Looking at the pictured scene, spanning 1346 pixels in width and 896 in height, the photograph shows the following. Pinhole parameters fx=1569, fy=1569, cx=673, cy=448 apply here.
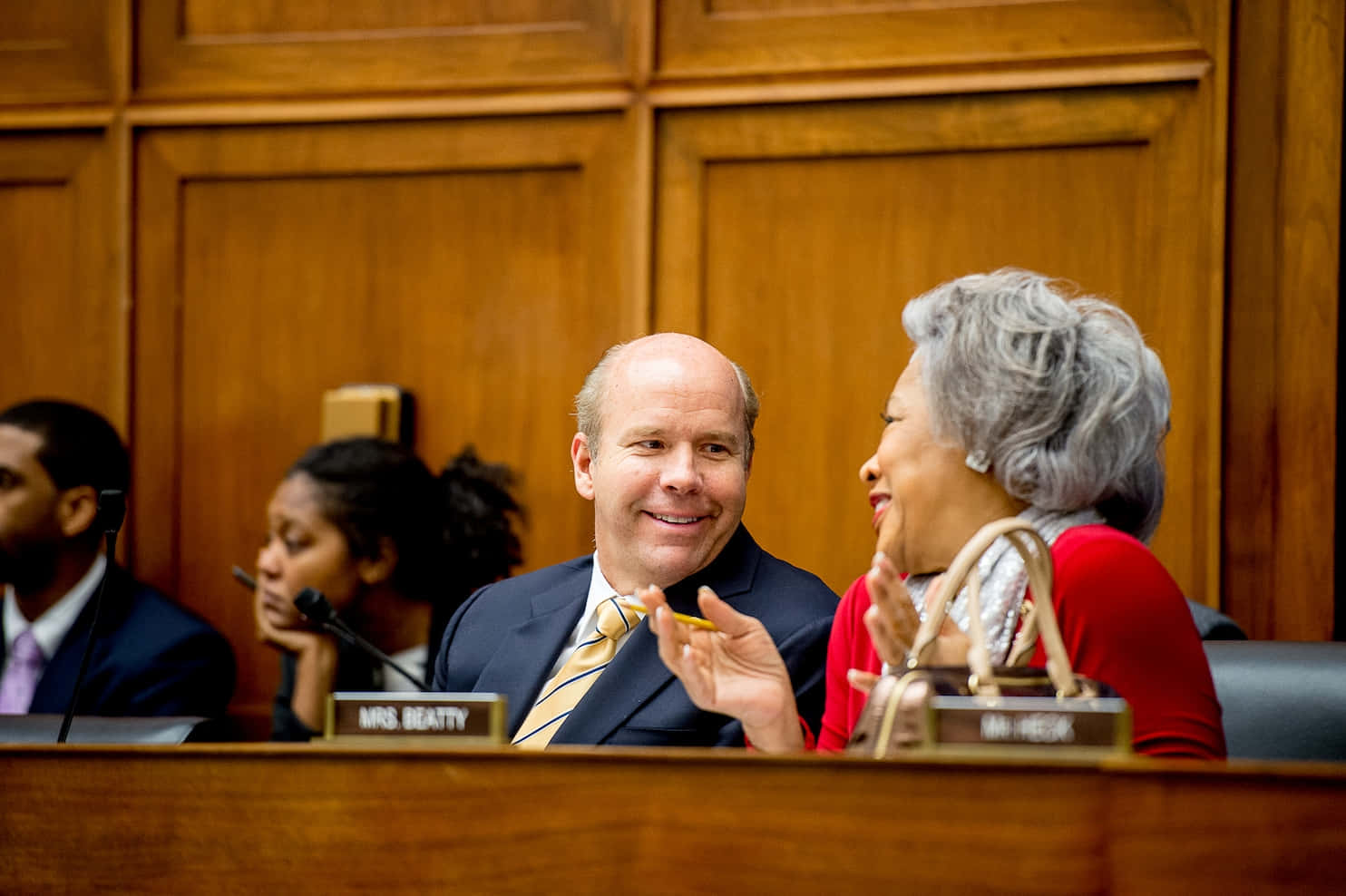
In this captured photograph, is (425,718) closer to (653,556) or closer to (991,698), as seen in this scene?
(991,698)

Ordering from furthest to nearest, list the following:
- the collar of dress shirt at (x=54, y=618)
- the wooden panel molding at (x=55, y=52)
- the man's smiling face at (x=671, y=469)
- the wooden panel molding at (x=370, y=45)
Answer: the wooden panel molding at (x=55, y=52) < the wooden panel molding at (x=370, y=45) < the collar of dress shirt at (x=54, y=618) < the man's smiling face at (x=671, y=469)

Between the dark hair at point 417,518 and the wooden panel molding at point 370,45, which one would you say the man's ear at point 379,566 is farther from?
the wooden panel molding at point 370,45

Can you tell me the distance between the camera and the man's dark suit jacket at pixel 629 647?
209cm

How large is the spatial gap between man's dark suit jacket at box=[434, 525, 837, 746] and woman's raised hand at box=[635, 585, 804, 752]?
0.20 m


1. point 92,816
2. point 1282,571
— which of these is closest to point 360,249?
point 1282,571

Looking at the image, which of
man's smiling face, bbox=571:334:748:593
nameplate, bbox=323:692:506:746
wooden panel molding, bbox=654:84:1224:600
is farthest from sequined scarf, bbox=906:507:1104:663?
wooden panel molding, bbox=654:84:1224:600

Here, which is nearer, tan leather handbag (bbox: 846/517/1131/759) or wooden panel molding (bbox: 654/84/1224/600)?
tan leather handbag (bbox: 846/517/1131/759)

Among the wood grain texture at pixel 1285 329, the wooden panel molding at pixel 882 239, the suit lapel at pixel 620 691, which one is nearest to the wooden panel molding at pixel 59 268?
the wooden panel molding at pixel 882 239

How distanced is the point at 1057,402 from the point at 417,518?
1.89 m

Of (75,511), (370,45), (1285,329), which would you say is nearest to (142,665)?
(75,511)

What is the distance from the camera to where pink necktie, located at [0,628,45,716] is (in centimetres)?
323

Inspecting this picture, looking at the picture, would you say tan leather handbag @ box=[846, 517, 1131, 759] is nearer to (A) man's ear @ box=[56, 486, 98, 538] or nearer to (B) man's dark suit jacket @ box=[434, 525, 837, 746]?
(B) man's dark suit jacket @ box=[434, 525, 837, 746]

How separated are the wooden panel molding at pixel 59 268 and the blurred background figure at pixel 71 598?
0.32 m

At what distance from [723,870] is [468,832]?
214mm
